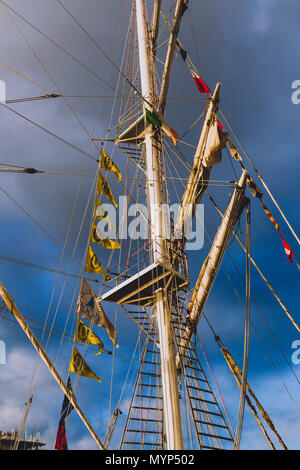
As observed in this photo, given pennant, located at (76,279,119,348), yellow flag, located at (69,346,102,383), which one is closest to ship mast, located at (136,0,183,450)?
pennant, located at (76,279,119,348)

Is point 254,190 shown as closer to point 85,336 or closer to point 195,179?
point 195,179

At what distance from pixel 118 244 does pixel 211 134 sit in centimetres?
565

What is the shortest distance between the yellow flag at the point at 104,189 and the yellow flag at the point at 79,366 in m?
6.49

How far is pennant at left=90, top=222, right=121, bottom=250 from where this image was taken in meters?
13.8

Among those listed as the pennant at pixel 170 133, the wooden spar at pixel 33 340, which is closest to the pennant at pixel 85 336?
the wooden spar at pixel 33 340

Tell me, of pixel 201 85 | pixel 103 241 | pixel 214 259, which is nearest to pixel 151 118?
pixel 201 85

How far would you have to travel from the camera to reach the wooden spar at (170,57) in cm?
1680

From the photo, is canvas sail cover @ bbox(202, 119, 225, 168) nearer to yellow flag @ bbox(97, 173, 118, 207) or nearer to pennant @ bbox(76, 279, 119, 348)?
yellow flag @ bbox(97, 173, 118, 207)

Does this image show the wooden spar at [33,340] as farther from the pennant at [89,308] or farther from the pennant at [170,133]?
the pennant at [170,133]

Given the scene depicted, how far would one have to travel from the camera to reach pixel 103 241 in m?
14.2

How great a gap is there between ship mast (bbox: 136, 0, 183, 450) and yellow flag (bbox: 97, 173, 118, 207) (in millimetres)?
1581

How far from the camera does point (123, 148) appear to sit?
65.3 ft

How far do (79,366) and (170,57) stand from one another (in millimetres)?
14576
